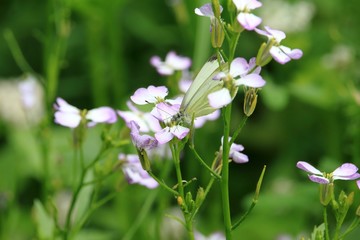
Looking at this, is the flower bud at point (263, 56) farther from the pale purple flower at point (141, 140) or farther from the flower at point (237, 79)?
the pale purple flower at point (141, 140)

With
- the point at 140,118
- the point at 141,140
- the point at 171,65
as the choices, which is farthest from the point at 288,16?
the point at 141,140

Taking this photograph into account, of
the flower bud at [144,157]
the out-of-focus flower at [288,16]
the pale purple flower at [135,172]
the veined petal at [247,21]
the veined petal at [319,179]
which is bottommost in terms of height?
Result: the out-of-focus flower at [288,16]

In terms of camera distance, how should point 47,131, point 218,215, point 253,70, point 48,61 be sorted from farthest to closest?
point 218,215
point 48,61
point 47,131
point 253,70

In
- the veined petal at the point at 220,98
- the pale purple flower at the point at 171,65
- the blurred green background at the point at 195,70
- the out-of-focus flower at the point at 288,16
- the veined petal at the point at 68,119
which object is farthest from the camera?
the out-of-focus flower at the point at 288,16

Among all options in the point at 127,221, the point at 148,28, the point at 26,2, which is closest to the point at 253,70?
the point at 127,221

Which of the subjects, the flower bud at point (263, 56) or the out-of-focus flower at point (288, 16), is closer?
the flower bud at point (263, 56)

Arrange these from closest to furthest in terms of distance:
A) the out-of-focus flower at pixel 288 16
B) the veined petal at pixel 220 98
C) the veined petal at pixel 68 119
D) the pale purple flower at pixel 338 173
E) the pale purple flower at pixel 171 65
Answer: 1. the veined petal at pixel 220 98
2. the pale purple flower at pixel 338 173
3. the veined petal at pixel 68 119
4. the pale purple flower at pixel 171 65
5. the out-of-focus flower at pixel 288 16

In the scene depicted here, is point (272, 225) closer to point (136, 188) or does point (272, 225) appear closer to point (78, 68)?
point (136, 188)

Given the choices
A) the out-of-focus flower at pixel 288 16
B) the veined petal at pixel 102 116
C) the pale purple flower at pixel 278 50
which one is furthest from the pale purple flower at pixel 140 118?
the out-of-focus flower at pixel 288 16
